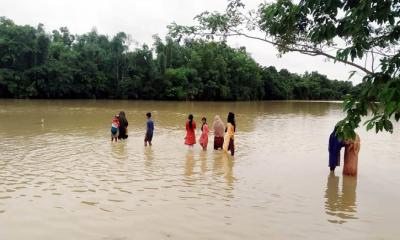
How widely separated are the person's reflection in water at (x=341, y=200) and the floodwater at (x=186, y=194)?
0.07ft

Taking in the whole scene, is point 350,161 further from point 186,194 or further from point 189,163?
point 186,194

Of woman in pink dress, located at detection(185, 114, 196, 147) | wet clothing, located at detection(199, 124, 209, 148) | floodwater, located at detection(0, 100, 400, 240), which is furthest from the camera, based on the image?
woman in pink dress, located at detection(185, 114, 196, 147)

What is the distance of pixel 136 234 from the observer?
5949mm

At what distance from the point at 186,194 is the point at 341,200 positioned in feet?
10.0

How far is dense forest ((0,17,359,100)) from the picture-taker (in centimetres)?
6106

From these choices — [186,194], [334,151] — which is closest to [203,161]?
[334,151]

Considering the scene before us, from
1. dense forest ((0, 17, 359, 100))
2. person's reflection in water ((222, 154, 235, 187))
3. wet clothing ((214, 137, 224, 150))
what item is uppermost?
dense forest ((0, 17, 359, 100))

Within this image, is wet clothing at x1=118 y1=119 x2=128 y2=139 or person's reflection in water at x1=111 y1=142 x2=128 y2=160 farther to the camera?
wet clothing at x1=118 y1=119 x2=128 y2=139

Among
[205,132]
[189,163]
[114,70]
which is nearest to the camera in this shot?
[189,163]

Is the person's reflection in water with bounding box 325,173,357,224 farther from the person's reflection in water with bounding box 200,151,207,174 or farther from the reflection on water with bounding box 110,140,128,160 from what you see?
the reflection on water with bounding box 110,140,128,160

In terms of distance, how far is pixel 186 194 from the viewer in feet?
26.9

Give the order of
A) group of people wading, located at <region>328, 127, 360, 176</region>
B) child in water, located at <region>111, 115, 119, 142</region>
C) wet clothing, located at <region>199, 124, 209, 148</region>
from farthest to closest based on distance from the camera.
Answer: child in water, located at <region>111, 115, 119, 142</region>
wet clothing, located at <region>199, 124, 209, 148</region>
group of people wading, located at <region>328, 127, 360, 176</region>

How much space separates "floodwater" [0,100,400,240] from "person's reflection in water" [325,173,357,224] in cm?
2

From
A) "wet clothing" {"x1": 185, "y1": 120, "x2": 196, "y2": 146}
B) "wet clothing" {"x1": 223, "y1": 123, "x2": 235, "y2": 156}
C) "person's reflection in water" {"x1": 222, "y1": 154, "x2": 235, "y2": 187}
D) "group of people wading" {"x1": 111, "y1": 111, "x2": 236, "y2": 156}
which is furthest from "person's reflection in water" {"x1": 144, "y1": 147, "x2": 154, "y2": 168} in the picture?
"wet clothing" {"x1": 223, "y1": 123, "x2": 235, "y2": 156}
